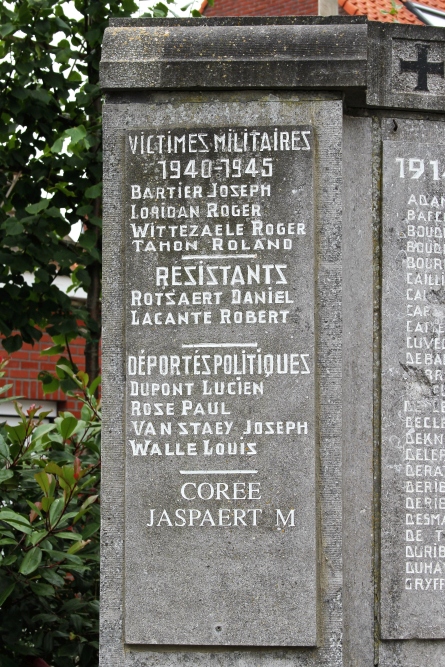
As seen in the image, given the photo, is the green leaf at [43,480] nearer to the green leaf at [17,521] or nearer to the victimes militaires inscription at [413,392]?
the green leaf at [17,521]

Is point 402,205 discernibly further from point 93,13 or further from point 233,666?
point 93,13

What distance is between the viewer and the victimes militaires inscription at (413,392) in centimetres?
378

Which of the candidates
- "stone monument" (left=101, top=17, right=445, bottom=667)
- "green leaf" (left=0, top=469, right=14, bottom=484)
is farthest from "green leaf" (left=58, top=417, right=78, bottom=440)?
"stone monument" (left=101, top=17, right=445, bottom=667)

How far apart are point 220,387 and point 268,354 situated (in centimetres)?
19

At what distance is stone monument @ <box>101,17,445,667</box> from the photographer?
3613mm

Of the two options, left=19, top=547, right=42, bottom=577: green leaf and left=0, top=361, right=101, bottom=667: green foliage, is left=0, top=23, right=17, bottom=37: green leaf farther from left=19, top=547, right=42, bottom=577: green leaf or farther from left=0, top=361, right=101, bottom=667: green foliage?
left=19, top=547, right=42, bottom=577: green leaf

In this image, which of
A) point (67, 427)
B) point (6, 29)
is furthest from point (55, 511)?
point (6, 29)

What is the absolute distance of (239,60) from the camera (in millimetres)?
3787

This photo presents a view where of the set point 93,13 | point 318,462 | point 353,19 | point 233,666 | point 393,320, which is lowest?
point 233,666

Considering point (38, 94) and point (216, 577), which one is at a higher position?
point (38, 94)

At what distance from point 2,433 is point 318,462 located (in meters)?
1.74

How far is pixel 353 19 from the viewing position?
3918mm

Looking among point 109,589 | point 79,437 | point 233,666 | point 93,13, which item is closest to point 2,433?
point 79,437

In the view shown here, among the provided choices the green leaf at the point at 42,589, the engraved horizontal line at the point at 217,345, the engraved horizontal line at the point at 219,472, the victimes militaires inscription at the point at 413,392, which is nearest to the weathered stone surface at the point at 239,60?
the victimes militaires inscription at the point at 413,392
